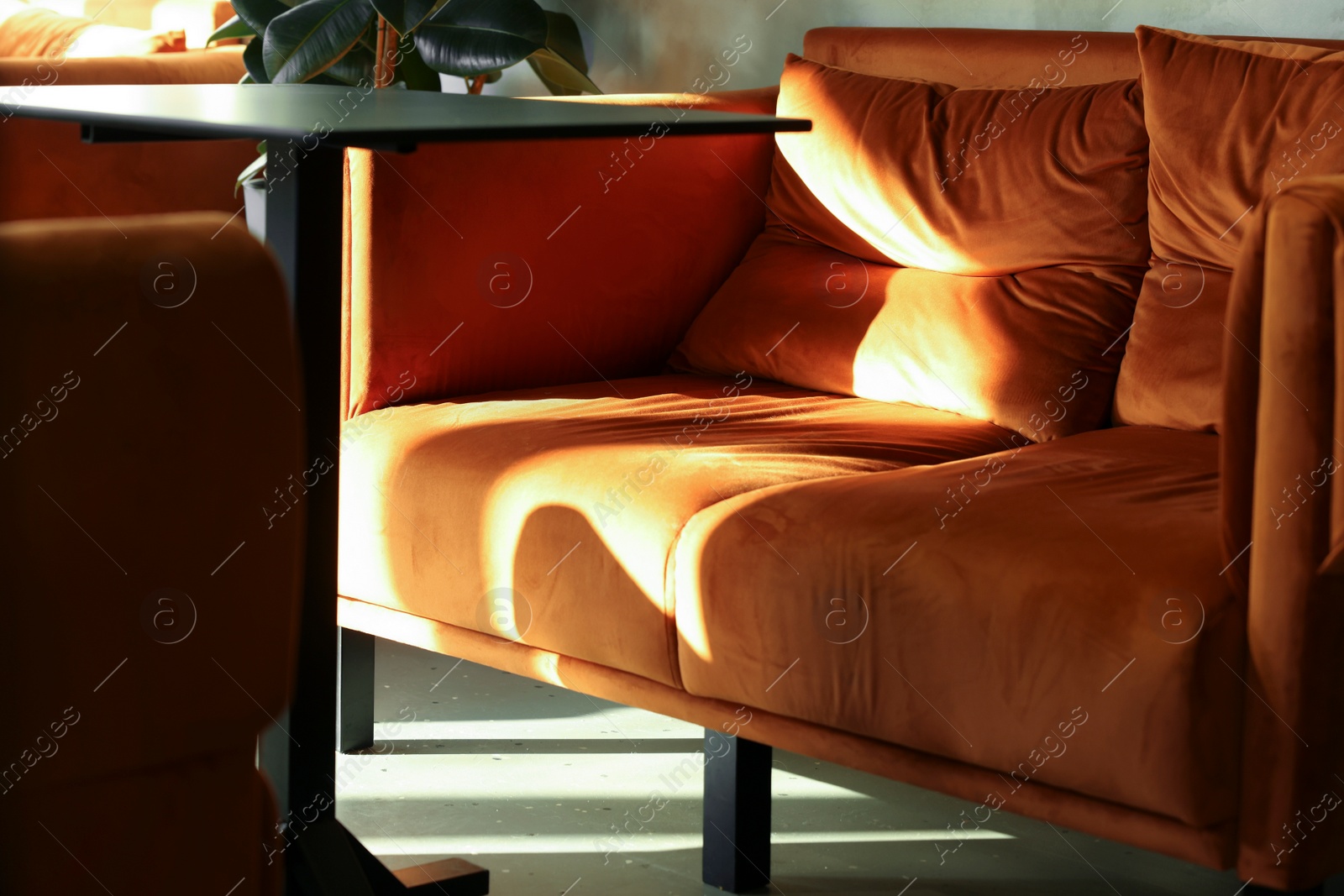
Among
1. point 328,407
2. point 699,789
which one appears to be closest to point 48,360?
point 328,407

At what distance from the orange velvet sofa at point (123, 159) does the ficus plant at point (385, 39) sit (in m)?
0.19

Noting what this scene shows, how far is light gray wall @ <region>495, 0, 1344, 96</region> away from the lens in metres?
2.17

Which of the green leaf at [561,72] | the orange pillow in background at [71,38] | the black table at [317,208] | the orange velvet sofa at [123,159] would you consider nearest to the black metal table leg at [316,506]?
the black table at [317,208]

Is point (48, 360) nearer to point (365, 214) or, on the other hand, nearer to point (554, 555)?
point (554, 555)

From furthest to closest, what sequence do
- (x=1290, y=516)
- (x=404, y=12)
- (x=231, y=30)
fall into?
(x=231, y=30) → (x=404, y=12) → (x=1290, y=516)

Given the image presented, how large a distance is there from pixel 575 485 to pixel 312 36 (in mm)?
1399

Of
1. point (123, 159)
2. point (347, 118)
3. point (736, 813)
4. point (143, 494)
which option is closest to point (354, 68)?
point (123, 159)

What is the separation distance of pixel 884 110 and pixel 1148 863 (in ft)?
3.46

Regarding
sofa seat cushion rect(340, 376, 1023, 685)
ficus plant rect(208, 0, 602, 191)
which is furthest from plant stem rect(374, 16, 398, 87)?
sofa seat cushion rect(340, 376, 1023, 685)

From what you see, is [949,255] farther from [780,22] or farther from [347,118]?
[347,118]

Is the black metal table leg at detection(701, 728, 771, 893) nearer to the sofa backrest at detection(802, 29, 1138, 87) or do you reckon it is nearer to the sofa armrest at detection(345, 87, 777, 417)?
the sofa armrest at detection(345, 87, 777, 417)

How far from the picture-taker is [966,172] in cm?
202

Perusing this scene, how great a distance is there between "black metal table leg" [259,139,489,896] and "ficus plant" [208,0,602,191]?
146 cm

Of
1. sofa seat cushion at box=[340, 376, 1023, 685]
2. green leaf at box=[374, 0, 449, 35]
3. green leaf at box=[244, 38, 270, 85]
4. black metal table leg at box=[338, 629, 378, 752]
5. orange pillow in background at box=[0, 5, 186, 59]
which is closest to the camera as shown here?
sofa seat cushion at box=[340, 376, 1023, 685]
